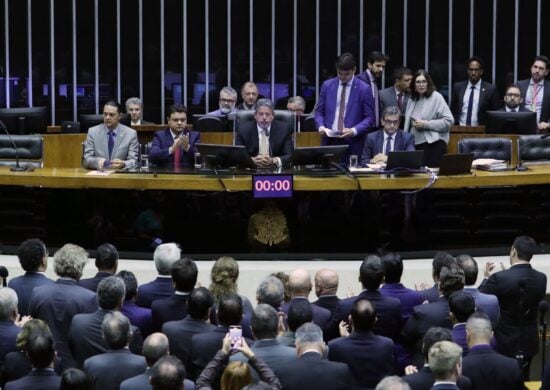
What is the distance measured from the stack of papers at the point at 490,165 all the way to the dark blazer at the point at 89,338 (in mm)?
5101

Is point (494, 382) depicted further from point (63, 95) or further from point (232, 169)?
point (63, 95)

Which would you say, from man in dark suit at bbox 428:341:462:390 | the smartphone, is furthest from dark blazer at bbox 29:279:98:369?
man in dark suit at bbox 428:341:462:390

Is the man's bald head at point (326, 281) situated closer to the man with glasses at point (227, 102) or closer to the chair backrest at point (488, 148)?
the chair backrest at point (488, 148)

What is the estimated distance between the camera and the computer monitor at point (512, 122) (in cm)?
1357

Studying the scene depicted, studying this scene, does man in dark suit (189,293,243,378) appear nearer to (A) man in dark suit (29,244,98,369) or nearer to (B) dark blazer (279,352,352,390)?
(B) dark blazer (279,352,352,390)

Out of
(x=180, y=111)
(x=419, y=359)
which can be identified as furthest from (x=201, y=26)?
(x=419, y=359)

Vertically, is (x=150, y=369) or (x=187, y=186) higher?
(x=187, y=186)

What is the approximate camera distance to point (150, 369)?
7066mm

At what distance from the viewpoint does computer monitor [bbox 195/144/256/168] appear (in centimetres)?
1161

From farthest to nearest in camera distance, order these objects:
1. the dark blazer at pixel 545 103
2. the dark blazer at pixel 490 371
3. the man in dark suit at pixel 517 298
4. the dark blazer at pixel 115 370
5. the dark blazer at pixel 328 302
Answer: the dark blazer at pixel 545 103, the man in dark suit at pixel 517 298, the dark blazer at pixel 328 302, the dark blazer at pixel 490 371, the dark blazer at pixel 115 370

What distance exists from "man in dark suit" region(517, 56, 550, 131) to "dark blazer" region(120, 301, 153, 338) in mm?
7497

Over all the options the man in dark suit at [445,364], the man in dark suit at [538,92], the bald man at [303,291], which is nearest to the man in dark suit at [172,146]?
the man in dark suit at [538,92]

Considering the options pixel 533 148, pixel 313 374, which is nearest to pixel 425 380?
pixel 313 374

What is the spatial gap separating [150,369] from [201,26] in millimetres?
10467
